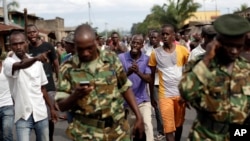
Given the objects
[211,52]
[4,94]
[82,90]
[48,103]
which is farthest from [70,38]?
[211,52]

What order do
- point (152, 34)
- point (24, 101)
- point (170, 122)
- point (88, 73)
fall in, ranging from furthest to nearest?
point (152, 34) → point (170, 122) → point (24, 101) → point (88, 73)

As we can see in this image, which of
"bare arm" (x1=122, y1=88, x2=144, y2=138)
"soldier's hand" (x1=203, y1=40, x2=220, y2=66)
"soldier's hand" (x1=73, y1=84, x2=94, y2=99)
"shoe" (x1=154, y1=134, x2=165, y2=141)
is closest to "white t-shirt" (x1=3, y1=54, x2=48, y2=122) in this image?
"bare arm" (x1=122, y1=88, x2=144, y2=138)

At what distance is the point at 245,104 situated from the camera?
317cm

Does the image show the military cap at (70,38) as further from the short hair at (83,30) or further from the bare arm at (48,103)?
the short hair at (83,30)

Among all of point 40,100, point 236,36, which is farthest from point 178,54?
point 236,36

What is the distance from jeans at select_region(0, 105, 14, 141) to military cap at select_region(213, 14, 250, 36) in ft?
11.5

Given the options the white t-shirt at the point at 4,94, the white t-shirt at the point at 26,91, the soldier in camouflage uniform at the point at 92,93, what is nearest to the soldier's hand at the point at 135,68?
the white t-shirt at the point at 26,91

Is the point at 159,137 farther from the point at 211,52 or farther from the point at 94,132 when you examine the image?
the point at 211,52

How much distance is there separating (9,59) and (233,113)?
2.67 metres

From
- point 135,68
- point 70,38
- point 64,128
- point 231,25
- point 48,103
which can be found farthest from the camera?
point 64,128

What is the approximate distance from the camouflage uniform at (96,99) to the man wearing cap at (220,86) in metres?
0.61

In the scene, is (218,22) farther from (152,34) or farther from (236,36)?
(152,34)

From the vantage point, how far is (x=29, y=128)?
4996 mm

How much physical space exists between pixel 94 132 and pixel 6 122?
262 centimetres
